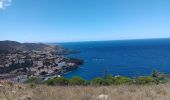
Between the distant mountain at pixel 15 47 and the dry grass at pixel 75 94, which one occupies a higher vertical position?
the dry grass at pixel 75 94

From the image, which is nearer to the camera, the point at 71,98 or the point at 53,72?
the point at 71,98

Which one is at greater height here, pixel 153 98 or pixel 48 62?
pixel 153 98

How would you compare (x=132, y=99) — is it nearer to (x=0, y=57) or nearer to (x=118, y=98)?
(x=118, y=98)

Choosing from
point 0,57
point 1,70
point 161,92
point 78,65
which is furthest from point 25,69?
point 161,92

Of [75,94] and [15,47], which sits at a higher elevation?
[75,94]

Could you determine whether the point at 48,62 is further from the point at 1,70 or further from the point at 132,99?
the point at 132,99

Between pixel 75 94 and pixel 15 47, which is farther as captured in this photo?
pixel 15 47

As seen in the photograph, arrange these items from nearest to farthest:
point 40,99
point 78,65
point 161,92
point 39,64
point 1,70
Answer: point 40,99 < point 161,92 < point 1,70 < point 39,64 < point 78,65

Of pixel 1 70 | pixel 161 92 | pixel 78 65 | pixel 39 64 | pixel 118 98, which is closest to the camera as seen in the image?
pixel 118 98

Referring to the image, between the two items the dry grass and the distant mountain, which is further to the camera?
the distant mountain

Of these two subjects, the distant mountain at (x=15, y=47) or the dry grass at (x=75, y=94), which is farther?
the distant mountain at (x=15, y=47)

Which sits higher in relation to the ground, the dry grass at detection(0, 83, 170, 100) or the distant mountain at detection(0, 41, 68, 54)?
the dry grass at detection(0, 83, 170, 100)
